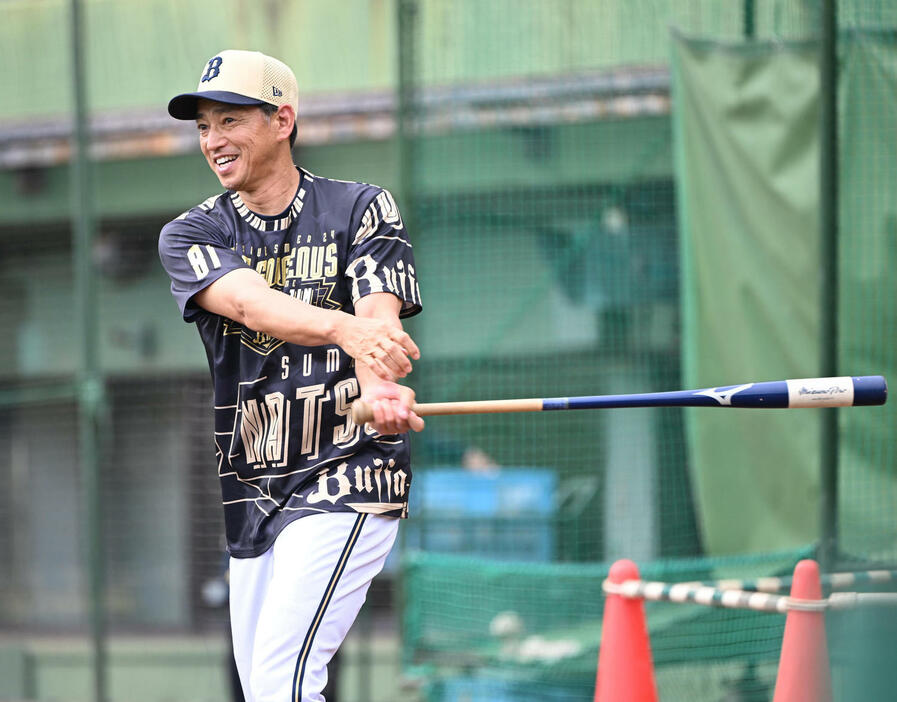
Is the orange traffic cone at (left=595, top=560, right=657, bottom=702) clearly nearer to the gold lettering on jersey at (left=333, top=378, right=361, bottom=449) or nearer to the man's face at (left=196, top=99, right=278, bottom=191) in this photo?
the gold lettering on jersey at (left=333, top=378, right=361, bottom=449)

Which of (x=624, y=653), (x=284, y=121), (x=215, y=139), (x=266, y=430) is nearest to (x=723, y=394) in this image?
(x=266, y=430)

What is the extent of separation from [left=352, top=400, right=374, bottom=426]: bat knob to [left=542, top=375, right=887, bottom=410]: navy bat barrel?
604 millimetres

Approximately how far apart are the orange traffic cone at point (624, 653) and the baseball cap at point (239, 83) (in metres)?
2.47

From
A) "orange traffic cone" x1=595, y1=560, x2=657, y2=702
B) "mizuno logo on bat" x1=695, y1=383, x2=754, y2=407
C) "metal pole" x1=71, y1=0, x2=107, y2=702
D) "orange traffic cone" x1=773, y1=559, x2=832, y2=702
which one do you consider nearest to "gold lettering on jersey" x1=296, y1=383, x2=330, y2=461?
"mizuno logo on bat" x1=695, y1=383, x2=754, y2=407

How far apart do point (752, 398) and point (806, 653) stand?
1.22 metres

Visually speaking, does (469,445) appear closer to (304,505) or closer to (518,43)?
(518,43)

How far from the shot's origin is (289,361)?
368 cm

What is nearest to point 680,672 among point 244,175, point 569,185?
point 569,185

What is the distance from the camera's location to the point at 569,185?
7105 mm

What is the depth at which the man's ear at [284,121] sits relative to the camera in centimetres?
381

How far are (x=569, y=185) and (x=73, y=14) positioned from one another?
3.06m

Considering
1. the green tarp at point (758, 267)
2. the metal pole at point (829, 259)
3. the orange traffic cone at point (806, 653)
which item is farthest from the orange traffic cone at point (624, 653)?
the green tarp at point (758, 267)

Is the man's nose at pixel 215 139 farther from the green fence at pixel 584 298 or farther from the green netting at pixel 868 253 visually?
the green netting at pixel 868 253

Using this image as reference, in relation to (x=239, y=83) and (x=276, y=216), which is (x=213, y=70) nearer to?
(x=239, y=83)
